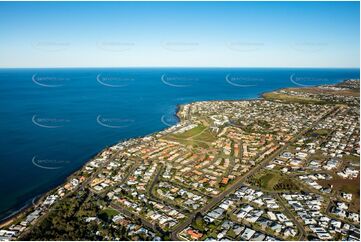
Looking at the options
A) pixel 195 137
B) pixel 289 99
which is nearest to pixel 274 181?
pixel 195 137

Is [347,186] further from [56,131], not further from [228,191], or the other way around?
[56,131]

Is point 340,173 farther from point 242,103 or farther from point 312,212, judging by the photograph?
point 242,103

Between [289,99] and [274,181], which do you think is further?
[289,99]

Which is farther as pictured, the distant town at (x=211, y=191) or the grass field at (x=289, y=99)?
the grass field at (x=289, y=99)

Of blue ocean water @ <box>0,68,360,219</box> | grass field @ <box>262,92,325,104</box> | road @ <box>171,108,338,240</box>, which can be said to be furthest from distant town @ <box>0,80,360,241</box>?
grass field @ <box>262,92,325,104</box>

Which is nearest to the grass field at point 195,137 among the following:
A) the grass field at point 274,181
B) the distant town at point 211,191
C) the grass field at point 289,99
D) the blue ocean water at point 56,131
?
the distant town at point 211,191

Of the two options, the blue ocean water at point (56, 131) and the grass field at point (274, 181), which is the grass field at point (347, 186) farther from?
the blue ocean water at point (56, 131)

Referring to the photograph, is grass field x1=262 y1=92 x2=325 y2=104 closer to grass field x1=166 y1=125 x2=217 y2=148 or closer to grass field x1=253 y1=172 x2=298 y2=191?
grass field x1=166 y1=125 x2=217 y2=148

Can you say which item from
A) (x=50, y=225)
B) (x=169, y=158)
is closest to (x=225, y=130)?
(x=169, y=158)
